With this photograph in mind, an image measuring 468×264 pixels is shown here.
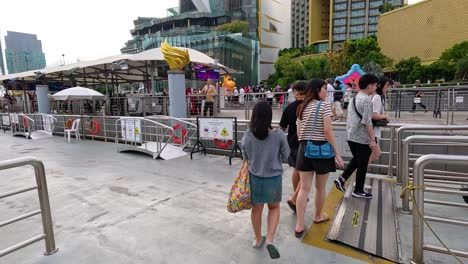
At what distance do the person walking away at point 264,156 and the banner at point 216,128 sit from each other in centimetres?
402

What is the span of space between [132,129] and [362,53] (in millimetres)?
44517

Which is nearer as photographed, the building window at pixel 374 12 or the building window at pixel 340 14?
the building window at pixel 340 14

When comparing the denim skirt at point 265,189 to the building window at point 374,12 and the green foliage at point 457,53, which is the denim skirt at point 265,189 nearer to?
the green foliage at point 457,53

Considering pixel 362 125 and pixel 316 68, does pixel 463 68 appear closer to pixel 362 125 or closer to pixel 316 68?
pixel 316 68

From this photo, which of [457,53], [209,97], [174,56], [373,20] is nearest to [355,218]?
[174,56]

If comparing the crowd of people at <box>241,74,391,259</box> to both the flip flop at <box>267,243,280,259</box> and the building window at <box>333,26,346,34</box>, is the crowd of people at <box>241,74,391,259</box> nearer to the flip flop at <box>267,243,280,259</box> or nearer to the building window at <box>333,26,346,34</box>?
the flip flop at <box>267,243,280,259</box>

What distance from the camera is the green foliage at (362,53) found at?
4275cm

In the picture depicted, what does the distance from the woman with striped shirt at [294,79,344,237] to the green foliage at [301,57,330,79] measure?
152 ft

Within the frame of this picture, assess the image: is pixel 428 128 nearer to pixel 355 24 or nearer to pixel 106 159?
pixel 106 159

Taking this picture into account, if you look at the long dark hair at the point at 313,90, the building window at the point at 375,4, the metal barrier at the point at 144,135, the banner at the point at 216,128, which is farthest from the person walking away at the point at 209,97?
the building window at the point at 375,4

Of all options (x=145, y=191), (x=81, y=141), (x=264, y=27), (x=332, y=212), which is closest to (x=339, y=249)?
(x=332, y=212)

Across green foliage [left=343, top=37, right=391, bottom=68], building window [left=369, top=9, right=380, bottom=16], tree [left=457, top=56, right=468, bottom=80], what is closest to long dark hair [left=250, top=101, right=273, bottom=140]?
tree [left=457, top=56, right=468, bottom=80]

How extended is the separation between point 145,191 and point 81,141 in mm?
7501

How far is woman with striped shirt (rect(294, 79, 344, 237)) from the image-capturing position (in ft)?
10.0
